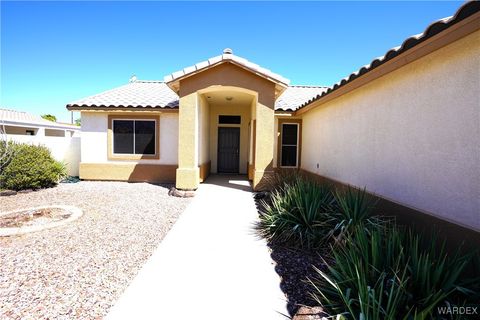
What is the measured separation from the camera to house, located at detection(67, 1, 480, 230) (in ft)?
12.6

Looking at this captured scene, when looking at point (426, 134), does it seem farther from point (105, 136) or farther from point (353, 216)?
point (105, 136)

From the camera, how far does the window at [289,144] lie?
13.7m

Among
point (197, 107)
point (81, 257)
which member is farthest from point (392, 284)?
point (197, 107)

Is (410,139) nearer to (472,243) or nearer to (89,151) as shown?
(472,243)

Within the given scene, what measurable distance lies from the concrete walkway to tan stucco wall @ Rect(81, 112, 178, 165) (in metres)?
6.53

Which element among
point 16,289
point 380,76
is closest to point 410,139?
point 380,76

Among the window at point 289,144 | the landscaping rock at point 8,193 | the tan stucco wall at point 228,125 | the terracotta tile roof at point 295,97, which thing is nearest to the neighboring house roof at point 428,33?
the terracotta tile roof at point 295,97

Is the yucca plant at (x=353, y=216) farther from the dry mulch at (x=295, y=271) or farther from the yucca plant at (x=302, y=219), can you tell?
the dry mulch at (x=295, y=271)

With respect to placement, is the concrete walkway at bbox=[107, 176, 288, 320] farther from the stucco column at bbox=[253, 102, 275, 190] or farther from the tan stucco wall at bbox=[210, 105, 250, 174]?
the tan stucco wall at bbox=[210, 105, 250, 174]

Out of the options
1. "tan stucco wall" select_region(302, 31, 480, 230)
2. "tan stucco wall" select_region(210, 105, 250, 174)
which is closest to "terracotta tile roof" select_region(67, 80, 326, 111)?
"tan stucco wall" select_region(210, 105, 250, 174)

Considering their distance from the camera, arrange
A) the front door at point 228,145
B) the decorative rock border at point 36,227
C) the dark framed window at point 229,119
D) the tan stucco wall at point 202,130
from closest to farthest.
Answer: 1. the decorative rock border at point 36,227
2. the tan stucco wall at point 202,130
3. the dark framed window at point 229,119
4. the front door at point 228,145

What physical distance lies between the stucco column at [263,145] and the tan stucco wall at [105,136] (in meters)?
4.51

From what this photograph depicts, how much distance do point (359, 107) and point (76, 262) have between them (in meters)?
7.43

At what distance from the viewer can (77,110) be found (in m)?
12.3
